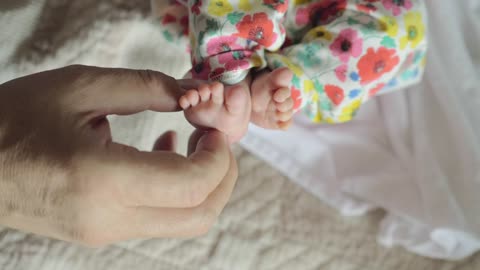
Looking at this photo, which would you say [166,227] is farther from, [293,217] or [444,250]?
[444,250]

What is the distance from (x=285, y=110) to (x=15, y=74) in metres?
0.39

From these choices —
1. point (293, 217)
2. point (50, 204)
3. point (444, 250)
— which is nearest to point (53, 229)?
point (50, 204)

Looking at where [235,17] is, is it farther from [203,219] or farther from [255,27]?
[203,219]

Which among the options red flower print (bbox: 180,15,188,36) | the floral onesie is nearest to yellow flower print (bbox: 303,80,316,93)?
the floral onesie

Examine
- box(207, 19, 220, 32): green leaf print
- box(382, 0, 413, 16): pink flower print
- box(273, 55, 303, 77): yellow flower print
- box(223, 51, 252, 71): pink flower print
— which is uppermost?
box(382, 0, 413, 16): pink flower print

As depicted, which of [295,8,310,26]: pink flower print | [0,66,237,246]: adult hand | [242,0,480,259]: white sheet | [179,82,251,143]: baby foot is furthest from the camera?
[242,0,480,259]: white sheet

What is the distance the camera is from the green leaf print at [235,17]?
0.61 metres

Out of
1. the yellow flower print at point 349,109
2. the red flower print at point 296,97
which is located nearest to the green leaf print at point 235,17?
the red flower print at point 296,97

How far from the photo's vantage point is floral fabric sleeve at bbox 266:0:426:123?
673mm

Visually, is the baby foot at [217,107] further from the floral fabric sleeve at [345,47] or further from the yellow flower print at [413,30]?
the yellow flower print at [413,30]

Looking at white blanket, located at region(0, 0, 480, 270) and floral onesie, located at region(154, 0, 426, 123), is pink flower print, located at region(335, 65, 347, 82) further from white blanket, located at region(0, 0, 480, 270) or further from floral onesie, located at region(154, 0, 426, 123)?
white blanket, located at region(0, 0, 480, 270)

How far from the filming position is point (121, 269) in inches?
30.7

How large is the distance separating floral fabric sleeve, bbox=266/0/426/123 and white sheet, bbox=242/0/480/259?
163 mm

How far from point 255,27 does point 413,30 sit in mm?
261
